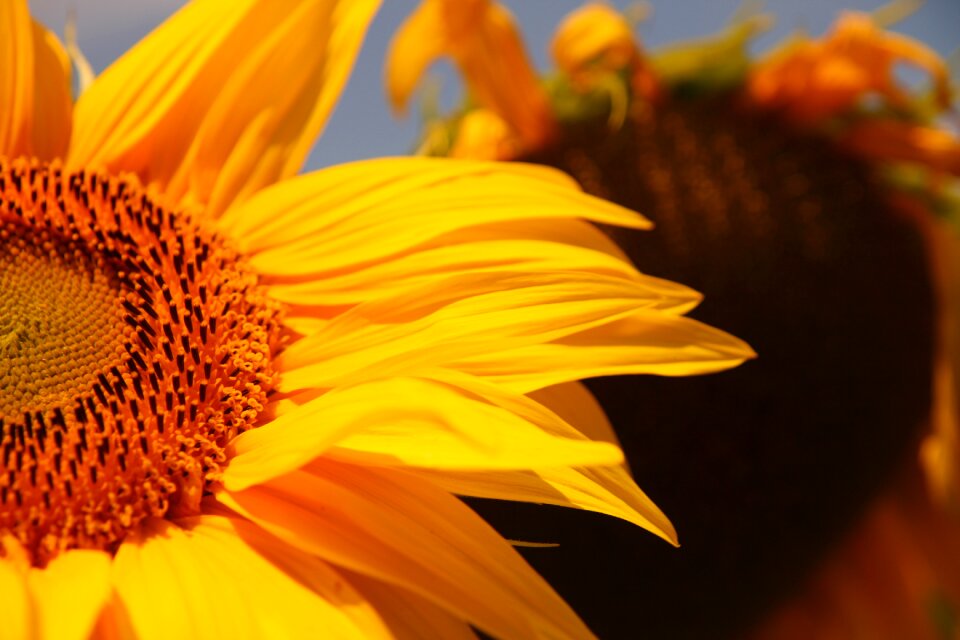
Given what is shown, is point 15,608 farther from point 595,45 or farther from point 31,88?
point 595,45

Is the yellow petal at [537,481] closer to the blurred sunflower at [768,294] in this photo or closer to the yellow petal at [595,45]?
the blurred sunflower at [768,294]

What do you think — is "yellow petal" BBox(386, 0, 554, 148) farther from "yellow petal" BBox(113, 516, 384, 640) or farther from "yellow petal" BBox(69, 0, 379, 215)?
"yellow petal" BBox(113, 516, 384, 640)

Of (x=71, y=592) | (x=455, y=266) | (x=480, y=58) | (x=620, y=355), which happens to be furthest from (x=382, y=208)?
(x=480, y=58)

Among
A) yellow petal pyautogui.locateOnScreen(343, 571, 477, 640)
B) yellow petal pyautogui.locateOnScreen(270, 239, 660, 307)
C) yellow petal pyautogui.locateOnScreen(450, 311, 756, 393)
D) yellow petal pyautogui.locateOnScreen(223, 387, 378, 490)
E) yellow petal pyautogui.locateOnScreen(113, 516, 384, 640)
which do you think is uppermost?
yellow petal pyautogui.locateOnScreen(270, 239, 660, 307)

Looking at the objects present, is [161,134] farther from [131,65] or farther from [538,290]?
[538,290]

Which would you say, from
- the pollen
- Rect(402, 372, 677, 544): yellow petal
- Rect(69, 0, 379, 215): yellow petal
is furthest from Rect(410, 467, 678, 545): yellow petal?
Rect(69, 0, 379, 215): yellow petal

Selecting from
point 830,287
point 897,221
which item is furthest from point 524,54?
point 897,221

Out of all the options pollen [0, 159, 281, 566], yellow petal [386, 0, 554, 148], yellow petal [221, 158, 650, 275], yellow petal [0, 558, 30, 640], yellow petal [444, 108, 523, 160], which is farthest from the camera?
yellow petal [444, 108, 523, 160]
